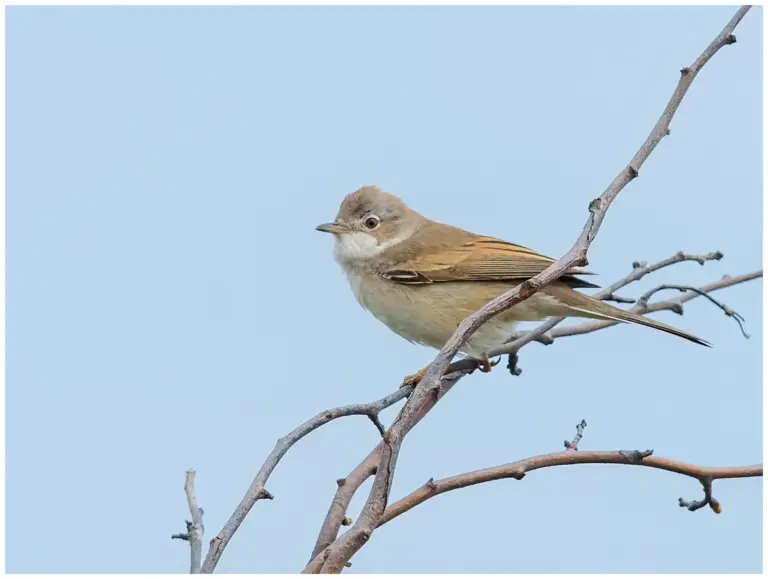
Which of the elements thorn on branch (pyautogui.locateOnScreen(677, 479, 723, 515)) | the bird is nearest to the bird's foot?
the bird

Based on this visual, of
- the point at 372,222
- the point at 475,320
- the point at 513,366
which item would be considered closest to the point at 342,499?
the point at 475,320

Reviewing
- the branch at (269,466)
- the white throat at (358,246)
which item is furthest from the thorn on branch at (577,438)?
the white throat at (358,246)

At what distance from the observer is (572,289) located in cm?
588

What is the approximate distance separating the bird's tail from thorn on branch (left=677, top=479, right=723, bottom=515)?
5.72 ft

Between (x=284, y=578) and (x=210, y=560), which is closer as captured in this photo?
(x=210, y=560)

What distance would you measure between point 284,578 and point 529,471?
0.95 metres

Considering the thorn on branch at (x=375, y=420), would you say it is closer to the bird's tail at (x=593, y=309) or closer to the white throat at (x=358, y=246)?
the bird's tail at (x=593, y=309)

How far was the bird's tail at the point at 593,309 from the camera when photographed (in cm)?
550

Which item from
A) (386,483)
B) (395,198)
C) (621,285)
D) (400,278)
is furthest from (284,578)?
(395,198)

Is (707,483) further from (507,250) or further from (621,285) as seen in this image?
(507,250)

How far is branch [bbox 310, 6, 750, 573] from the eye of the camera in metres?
2.72

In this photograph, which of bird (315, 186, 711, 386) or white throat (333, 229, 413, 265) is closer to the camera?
bird (315, 186, 711, 386)

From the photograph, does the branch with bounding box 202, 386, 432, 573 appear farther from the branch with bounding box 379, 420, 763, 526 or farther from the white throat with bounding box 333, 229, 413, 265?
the white throat with bounding box 333, 229, 413, 265

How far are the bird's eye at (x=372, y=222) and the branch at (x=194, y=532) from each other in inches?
156
